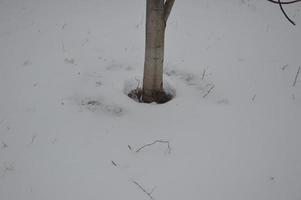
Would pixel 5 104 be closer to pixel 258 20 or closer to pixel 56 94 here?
pixel 56 94

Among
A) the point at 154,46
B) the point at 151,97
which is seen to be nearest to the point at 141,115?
the point at 151,97

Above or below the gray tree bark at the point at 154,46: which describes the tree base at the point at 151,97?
below

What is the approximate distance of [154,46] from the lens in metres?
2.96

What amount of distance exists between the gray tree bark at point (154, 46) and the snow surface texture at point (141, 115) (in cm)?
24

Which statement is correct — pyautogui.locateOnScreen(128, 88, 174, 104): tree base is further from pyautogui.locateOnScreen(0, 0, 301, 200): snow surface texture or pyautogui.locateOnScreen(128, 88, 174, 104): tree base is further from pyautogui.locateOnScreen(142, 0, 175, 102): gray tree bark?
pyautogui.locateOnScreen(0, 0, 301, 200): snow surface texture

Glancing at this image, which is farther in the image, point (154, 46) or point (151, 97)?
point (151, 97)

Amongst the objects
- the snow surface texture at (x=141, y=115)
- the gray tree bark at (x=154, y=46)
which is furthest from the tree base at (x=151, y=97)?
the snow surface texture at (x=141, y=115)

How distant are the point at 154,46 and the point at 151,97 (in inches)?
24.1

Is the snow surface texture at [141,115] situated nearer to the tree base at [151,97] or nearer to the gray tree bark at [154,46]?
the tree base at [151,97]

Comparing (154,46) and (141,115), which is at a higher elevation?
(154,46)

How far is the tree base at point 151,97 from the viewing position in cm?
328

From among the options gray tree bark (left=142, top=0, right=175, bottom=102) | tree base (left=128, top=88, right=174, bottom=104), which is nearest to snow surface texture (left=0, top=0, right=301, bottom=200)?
tree base (left=128, top=88, right=174, bottom=104)

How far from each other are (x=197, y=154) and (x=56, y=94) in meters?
1.74

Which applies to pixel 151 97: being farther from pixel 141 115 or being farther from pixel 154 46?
pixel 154 46
